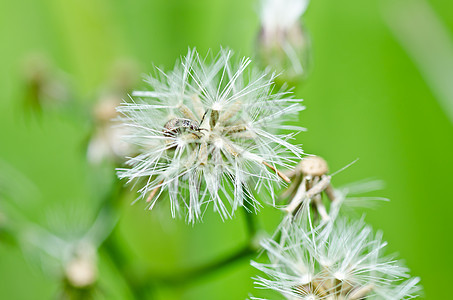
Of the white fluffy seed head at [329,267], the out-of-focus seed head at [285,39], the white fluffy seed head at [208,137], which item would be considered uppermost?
the out-of-focus seed head at [285,39]

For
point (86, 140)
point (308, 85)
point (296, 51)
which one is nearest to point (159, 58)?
point (308, 85)

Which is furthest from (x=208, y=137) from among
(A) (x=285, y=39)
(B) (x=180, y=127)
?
(A) (x=285, y=39)

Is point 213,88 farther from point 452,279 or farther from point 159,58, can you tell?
point 159,58

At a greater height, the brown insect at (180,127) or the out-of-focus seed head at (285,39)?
the out-of-focus seed head at (285,39)

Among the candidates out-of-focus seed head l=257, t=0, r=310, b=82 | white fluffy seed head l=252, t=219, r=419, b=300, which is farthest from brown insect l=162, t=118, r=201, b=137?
out-of-focus seed head l=257, t=0, r=310, b=82

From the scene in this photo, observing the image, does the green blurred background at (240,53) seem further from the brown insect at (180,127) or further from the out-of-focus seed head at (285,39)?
the brown insect at (180,127)

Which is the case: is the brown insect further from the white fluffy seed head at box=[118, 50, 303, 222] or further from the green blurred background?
the green blurred background

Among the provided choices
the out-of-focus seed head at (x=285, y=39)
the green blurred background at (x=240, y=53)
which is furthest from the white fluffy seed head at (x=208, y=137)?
the green blurred background at (x=240, y=53)
